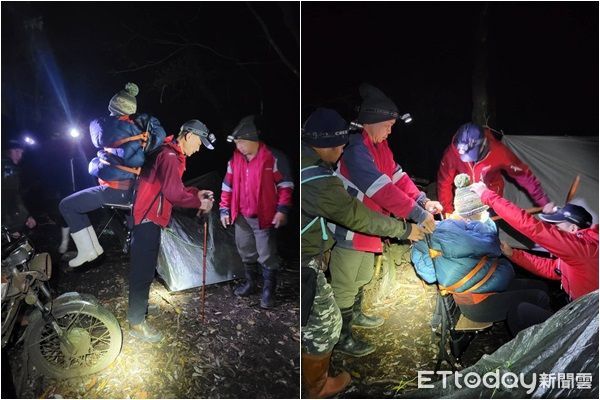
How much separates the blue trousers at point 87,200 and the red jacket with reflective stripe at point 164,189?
112 millimetres

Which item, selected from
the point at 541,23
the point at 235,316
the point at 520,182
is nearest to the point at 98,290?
the point at 235,316

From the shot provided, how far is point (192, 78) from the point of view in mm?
3051

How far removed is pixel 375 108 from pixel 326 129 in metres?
0.38

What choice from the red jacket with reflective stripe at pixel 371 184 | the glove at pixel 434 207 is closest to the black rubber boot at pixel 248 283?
the red jacket with reflective stripe at pixel 371 184

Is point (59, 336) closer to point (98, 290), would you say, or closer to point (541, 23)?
point (98, 290)

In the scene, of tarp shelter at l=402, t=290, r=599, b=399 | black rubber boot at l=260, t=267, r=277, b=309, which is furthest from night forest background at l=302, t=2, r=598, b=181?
tarp shelter at l=402, t=290, r=599, b=399

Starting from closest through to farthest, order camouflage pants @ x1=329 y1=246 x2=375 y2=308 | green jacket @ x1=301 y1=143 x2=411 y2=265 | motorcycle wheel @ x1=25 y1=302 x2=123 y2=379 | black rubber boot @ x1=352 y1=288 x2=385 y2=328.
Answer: green jacket @ x1=301 y1=143 x2=411 y2=265 → motorcycle wheel @ x1=25 y1=302 x2=123 y2=379 → camouflage pants @ x1=329 y1=246 x2=375 y2=308 → black rubber boot @ x1=352 y1=288 x2=385 y2=328

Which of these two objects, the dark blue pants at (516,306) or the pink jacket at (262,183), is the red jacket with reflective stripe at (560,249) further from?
the pink jacket at (262,183)

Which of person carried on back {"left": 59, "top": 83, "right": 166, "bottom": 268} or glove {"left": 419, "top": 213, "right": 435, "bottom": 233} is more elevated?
person carried on back {"left": 59, "top": 83, "right": 166, "bottom": 268}

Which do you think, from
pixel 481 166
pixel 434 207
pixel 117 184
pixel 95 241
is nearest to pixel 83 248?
pixel 95 241

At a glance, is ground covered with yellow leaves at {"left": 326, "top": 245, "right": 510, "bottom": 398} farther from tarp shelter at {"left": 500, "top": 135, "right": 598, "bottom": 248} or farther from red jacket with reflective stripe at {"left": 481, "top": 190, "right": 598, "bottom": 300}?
tarp shelter at {"left": 500, "top": 135, "right": 598, "bottom": 248}

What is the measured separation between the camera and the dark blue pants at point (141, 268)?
10.0 feet

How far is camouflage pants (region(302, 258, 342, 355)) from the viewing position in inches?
121

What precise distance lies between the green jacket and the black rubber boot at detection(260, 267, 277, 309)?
28 centimetres
